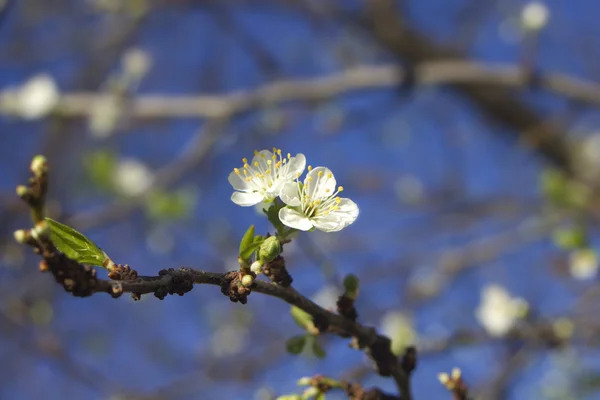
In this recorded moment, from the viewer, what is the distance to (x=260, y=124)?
3.96m

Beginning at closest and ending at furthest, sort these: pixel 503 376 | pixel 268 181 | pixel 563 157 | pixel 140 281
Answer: pixel 140 281
pixel 268 181
pixel 503 376
pixel 563 157

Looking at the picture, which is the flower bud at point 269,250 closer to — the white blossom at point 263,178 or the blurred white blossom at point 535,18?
the white blossom at point 263,178

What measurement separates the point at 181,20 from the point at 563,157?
13.6 ft

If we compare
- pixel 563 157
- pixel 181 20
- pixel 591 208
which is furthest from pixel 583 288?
pixel 181 20

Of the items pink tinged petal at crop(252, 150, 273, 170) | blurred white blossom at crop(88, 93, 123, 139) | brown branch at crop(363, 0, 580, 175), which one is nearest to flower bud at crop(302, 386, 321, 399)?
pink tinged petal at crop(252, 150, 273, 170)

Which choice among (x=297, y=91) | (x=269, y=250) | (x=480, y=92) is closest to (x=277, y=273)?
(x=269, y=250)

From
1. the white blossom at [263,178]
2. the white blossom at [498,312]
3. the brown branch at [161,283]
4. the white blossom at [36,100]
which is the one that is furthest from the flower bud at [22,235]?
the white blossom at [36,100]

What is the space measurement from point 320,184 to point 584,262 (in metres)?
1.47

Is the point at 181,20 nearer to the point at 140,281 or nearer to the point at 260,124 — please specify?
the point at 260,124

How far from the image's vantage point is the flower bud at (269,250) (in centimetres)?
78

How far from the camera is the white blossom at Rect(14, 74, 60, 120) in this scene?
3145mm

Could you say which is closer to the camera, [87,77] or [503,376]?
[503,376]

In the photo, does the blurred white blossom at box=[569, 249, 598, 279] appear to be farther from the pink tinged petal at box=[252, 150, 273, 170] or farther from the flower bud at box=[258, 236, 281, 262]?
the flower bud at box=[258, 236, 281, 262]

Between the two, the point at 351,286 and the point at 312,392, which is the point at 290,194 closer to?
the point at 351,286
